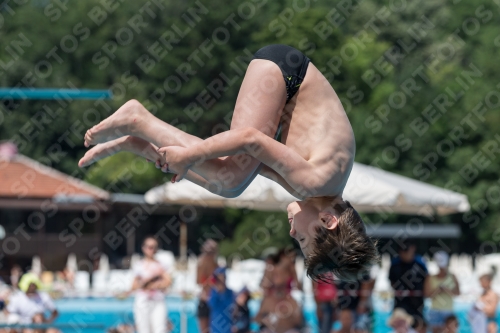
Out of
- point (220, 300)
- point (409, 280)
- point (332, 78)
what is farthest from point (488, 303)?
point (332, 78)

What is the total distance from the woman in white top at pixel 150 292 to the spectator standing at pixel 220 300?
0.56 metres

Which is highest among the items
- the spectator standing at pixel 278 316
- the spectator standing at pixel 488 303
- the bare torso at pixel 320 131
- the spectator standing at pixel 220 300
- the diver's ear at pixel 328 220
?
the bare torso at pixel 320 131

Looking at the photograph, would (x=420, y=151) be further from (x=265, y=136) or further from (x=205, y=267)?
(x=265, y=136)

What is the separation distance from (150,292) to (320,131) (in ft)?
17.8

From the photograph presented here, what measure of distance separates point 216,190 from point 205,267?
200 inches

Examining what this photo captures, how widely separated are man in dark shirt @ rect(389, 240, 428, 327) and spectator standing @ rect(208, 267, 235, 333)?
182 cm

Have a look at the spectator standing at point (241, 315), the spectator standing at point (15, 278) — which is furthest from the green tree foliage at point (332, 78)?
the spectator standing at point (241, 315)

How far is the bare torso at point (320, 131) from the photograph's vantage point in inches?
164

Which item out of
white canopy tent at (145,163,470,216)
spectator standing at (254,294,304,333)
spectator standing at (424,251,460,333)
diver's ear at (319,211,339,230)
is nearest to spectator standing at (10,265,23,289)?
white canopy tent at (145,163,470,216)

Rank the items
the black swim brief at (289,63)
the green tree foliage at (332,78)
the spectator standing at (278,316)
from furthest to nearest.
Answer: the green tree foliage at (332,78), the spectator standing at (278,316), the black swim brief at (289,63)

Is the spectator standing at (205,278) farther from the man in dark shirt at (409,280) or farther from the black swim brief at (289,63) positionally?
the black swim brief at (289,63)

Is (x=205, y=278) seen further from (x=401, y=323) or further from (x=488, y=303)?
(x=488, y=303)

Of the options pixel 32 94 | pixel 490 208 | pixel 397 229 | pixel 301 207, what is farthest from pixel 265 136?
pixel 490 208

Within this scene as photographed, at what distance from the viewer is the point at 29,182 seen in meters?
32.2
